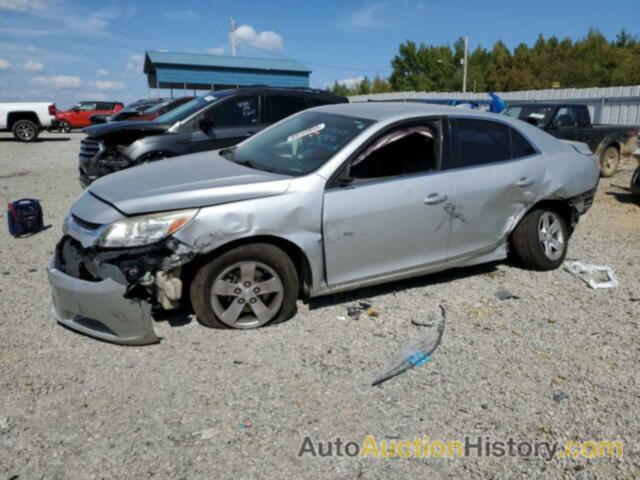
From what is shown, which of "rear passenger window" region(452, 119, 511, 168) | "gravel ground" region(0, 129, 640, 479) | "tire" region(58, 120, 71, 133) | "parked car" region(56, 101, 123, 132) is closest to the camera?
"gravel ground" region(0, 129, 640, 479)

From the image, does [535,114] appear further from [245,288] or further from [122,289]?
[122,289]

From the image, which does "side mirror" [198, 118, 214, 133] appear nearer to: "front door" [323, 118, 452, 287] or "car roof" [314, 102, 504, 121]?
"car roof" [314, 102, 504, 121]

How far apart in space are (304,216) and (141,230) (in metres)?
1.13

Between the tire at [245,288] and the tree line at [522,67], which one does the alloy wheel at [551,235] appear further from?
the tree line at [522,67]

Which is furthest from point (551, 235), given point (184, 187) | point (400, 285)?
point (184, 187)

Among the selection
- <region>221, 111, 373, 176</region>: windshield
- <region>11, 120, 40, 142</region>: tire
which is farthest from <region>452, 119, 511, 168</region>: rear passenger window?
<region>11, 120, 40, 142</region>: tire

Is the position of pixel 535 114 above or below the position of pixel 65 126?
below

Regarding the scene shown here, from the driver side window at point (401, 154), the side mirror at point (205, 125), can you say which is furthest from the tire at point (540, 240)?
the side mirror at point (205, 125)

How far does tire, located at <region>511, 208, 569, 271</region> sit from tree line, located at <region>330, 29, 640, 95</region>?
54015mm

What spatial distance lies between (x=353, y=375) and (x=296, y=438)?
739 mm

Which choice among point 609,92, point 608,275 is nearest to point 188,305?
point 608,275

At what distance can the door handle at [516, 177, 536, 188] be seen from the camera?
5.03 meters

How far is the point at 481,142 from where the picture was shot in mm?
4945

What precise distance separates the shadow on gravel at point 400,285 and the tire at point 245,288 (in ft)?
1.85
